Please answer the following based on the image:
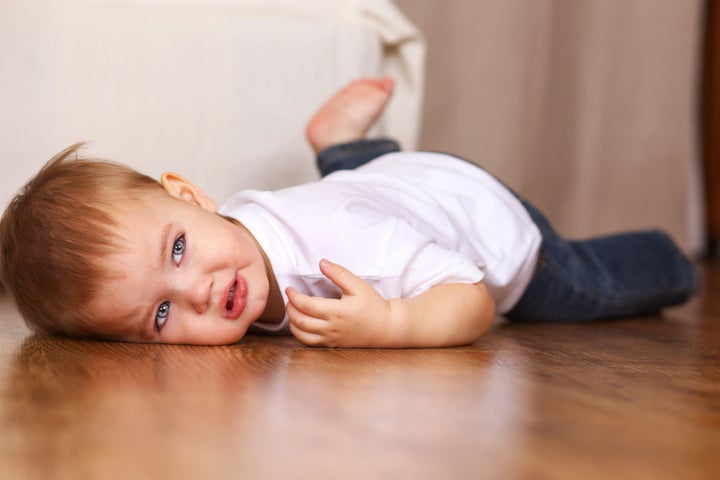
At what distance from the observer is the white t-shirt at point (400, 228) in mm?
1047

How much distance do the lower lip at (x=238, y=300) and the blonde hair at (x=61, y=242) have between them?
0.14m

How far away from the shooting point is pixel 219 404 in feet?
2.11

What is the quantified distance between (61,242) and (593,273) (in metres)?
0.88

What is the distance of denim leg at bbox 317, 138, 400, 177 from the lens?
4.97 ft

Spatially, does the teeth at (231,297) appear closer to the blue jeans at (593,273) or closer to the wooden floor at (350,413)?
the wooden floor at (350,413)

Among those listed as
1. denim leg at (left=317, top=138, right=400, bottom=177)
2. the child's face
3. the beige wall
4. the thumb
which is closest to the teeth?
the child's face

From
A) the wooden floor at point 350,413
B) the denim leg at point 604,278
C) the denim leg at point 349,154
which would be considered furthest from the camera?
the denim leg at point 349,154

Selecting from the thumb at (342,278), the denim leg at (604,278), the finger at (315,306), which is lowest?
the denim leg at (604,278)

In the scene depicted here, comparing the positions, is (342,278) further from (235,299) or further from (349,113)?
(349,113)

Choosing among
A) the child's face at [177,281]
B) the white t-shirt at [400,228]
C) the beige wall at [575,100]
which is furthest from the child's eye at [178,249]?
the beige wall at [575,100]

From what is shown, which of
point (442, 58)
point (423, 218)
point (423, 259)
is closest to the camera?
point (423, 259)

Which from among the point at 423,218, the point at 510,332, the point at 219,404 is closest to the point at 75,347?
the point at 219,404

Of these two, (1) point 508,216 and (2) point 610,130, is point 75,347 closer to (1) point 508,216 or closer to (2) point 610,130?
(1) point 508,216

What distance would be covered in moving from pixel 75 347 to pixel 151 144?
64 cm
